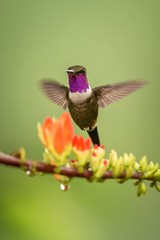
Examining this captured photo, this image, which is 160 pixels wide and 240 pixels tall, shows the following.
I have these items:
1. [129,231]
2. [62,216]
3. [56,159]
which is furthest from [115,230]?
[56,159]

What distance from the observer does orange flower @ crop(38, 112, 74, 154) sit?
2.99 feet

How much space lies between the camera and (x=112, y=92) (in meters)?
2.04

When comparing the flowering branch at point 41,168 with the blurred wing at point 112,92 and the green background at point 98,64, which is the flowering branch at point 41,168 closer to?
the blurred wing at point 112,92

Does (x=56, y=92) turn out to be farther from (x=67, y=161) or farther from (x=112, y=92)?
(x=67, y=161)

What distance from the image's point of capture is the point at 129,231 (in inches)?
106

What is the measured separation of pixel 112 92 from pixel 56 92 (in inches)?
10.3

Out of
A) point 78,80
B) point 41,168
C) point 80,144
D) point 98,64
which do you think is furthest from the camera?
point 98,64

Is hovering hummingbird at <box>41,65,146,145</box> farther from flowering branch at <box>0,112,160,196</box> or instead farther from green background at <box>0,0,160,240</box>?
flowering branch at <box>0,112,160,196</box>

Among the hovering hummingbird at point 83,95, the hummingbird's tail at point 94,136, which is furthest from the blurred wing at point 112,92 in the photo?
the hummingbird's tail at point 94,136

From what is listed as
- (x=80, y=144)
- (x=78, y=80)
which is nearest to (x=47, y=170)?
(x=80, y=144)

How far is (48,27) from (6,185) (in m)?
2.76

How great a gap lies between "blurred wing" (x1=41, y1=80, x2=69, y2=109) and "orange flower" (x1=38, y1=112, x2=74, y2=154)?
3.24 ft

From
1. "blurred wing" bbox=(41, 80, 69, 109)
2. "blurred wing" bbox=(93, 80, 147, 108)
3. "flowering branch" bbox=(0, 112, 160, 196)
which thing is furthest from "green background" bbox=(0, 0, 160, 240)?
"flowering branch" bbox=(0, 112, 160, 196)

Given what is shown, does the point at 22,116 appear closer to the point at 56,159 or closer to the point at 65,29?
the point at 65,29
